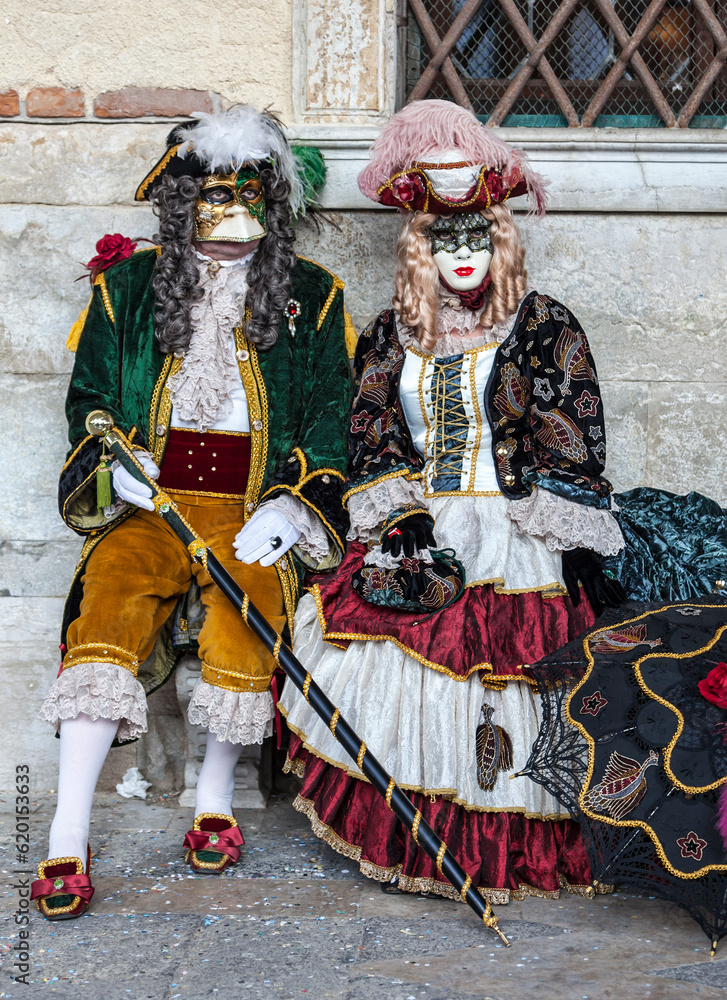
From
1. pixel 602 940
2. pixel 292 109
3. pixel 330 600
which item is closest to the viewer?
pixel 602 940

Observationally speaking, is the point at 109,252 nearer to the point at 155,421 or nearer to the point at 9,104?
the point at 155,421

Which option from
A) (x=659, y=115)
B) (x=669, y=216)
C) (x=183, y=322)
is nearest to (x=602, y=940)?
(x=183, y=322)

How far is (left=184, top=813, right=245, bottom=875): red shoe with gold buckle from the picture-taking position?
304 cm

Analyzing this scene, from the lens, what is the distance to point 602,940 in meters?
2.62

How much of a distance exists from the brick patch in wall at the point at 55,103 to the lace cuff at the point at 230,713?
6.69 feet

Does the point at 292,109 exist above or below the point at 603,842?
above

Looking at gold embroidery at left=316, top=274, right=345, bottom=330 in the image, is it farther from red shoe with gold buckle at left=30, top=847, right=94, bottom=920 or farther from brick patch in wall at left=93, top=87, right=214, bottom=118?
red shoe with gold buckle at left=30, top=847, right=94, bottom=920

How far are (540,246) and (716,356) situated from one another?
0.72 meters

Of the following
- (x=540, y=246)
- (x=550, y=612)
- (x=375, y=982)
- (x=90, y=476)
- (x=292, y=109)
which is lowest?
(x=375, y=982)

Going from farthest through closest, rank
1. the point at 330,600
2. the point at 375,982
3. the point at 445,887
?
the point at 330,600, the point at 445,887, the point at 375,982

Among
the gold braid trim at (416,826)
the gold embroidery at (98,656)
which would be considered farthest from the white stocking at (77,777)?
the gold braid trim at (416,826)

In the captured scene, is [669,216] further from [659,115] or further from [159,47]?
[159,47]

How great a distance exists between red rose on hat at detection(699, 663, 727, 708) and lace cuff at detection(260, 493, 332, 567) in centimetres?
122

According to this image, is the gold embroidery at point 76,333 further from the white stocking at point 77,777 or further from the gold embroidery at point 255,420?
the white stocking at point 77,777
